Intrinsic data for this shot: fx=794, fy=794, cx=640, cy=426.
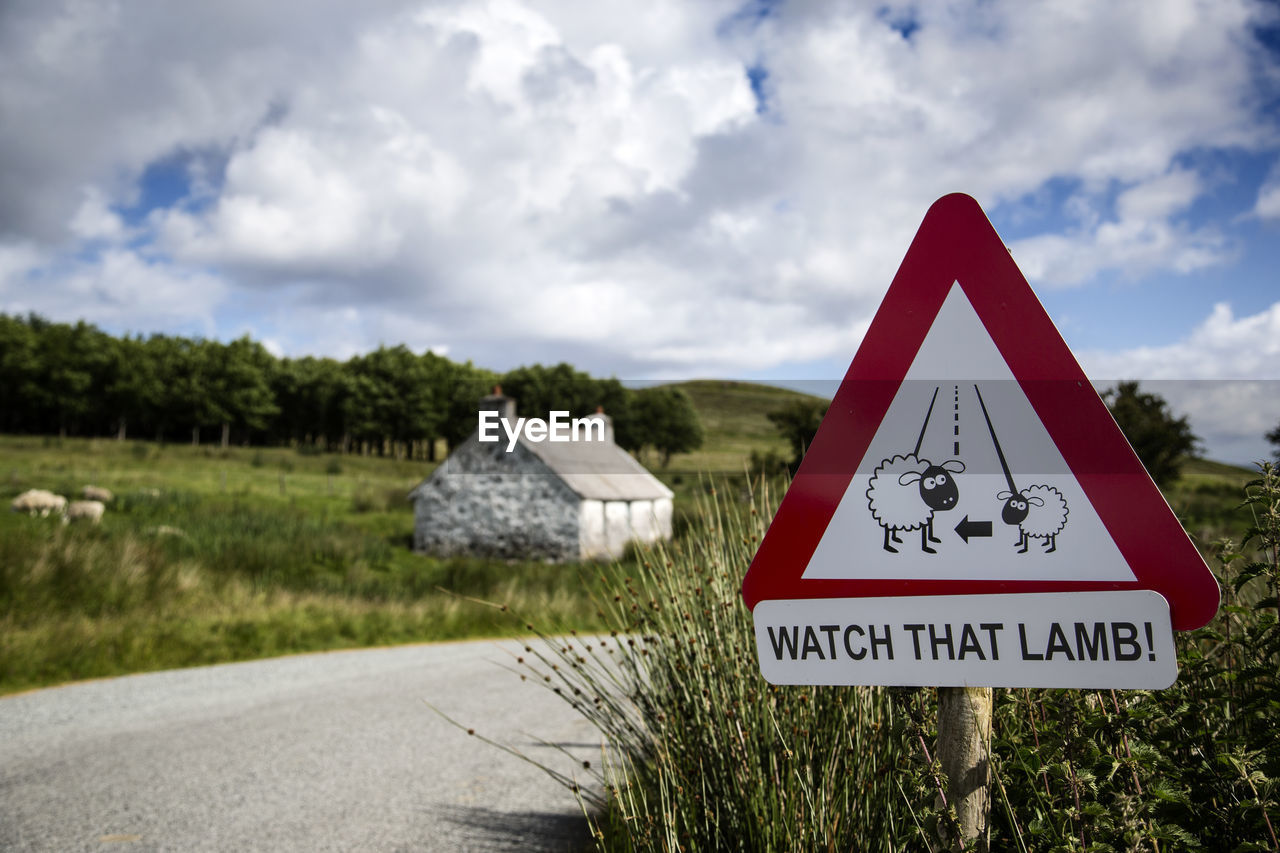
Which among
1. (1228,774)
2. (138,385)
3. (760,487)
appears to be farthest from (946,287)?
(138,385)

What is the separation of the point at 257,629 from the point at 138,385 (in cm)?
7163

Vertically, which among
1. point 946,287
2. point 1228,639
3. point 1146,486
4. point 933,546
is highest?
point 946,287

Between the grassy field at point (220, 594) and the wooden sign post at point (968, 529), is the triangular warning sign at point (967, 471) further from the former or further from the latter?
the grassy field at point (220, 594)

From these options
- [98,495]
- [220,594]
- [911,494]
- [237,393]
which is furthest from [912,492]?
[237,393]

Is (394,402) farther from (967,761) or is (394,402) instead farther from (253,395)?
(967,761)

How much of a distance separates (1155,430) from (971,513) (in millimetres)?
21136

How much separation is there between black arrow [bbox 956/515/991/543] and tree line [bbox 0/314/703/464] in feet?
183

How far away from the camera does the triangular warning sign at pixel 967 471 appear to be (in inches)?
64.4

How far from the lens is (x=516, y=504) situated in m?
28.2

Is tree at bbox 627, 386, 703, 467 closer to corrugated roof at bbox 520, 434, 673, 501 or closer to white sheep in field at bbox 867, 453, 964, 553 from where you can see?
corrugated roof at bbox 520, 434, 673, 501

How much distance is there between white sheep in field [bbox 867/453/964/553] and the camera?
5.64 feet

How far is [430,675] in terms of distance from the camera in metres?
8.56

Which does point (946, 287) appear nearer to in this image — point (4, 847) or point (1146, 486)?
point (1146, 486)

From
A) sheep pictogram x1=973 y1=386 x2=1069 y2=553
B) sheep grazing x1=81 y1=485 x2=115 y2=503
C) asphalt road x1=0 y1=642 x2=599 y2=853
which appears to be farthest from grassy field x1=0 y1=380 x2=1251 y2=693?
asphalt road x1=0 y1=642 x2=599 y2=853
